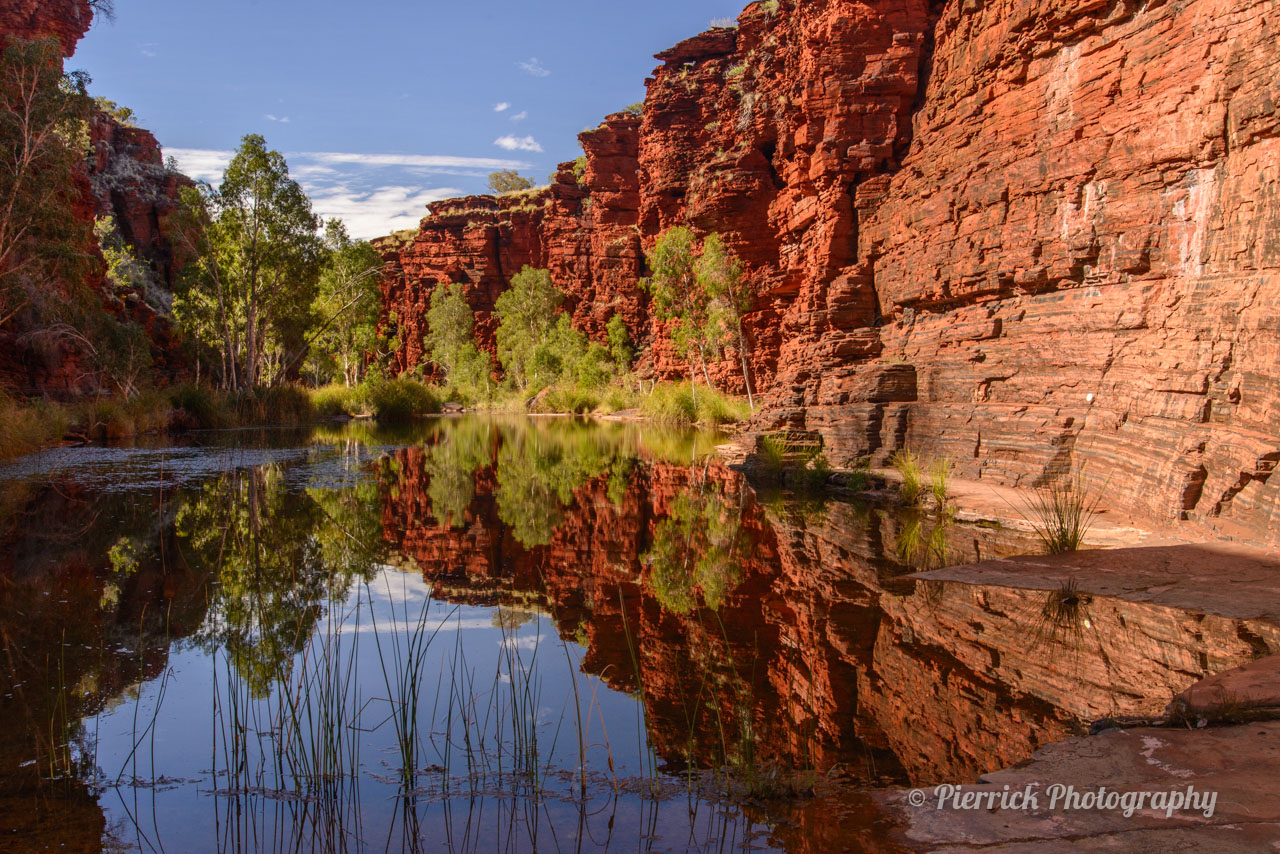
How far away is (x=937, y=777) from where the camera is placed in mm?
4086

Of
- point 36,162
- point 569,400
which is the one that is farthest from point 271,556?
point 569,400

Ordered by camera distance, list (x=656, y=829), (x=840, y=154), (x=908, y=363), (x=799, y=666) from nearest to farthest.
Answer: (x=656, y=829) → (x=799, y=666) → (x=908, y=363) → (x=840, y=154)

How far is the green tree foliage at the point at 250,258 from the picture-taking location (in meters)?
31.0

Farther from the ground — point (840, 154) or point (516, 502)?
point (840, 154)

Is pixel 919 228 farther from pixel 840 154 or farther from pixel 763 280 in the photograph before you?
pixel 763 280

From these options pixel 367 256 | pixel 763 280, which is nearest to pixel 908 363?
pixel 763 280

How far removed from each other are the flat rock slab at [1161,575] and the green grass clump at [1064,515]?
0.31m

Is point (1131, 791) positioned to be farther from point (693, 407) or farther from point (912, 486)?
point (693, 407)

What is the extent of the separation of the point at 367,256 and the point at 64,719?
51514mm

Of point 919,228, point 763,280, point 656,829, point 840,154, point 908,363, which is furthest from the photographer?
point 763,280

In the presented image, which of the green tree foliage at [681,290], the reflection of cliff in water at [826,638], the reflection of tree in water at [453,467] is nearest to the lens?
the reflection of cliff in water at [826,638]

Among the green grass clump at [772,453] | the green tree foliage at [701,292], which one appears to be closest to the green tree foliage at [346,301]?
the green tree foliage at [701,292]

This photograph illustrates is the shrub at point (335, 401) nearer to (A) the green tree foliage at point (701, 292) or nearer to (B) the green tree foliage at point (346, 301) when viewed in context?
(B) the green tree foliage at point (346, 301)

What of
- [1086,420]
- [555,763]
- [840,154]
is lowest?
→ [555,763]
